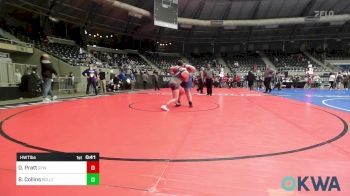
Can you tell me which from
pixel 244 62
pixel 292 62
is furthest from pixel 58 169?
pixel 292 62

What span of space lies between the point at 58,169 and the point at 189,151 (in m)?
1.68

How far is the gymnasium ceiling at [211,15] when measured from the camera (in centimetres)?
2787

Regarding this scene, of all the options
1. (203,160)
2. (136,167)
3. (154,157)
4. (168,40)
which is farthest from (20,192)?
(168,40)

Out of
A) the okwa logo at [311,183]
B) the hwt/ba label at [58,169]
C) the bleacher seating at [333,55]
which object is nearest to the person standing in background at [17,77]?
the hwt/ba label at [58,169]

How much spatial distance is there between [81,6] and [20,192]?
96.8 ft

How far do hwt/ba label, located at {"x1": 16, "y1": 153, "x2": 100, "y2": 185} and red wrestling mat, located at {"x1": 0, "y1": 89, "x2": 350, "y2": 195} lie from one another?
0.27 ft

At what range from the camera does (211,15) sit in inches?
1457

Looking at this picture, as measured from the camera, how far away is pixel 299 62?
38.4 metres

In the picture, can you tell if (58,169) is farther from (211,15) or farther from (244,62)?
(244,62)

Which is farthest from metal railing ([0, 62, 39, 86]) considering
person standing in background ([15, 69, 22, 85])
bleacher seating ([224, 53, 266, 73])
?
bleacher seating ([224, 53, 266, 73])

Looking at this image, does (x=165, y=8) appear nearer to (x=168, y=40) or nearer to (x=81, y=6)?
(x=81, y=6)

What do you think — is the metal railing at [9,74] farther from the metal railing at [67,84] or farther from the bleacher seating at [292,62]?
the bleacher seating at [292,62]

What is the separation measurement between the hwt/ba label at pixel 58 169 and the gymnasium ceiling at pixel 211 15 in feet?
83.0

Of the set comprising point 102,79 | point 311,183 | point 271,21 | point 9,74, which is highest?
point 271,21
